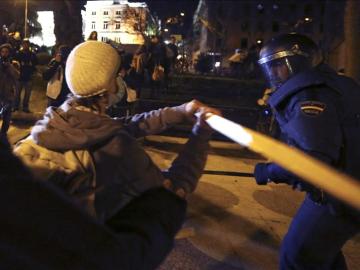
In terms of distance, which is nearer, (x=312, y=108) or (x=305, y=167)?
(x=305, y=167)

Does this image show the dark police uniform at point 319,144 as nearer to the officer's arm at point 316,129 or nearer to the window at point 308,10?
the officer's arm at point 316,129

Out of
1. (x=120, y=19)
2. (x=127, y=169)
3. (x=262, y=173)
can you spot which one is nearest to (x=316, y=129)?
(x=262, y=173)

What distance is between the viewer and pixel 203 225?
5.09 m

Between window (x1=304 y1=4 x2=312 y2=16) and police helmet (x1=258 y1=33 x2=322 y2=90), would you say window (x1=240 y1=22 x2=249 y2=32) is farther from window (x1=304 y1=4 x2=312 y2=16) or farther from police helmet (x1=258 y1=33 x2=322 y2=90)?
police helmet (x1=258 y1=33 x2=322 y2=90)

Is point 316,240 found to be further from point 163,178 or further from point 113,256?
point 113,256

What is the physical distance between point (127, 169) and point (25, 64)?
10.5 metres

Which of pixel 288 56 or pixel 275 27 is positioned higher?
pixel 275 27

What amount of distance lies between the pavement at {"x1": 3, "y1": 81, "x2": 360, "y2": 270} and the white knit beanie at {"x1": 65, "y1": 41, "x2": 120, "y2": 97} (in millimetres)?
1445

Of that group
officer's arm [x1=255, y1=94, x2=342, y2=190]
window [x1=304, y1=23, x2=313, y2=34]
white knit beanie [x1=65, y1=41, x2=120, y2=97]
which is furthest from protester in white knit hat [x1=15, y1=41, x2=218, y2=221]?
window [x1=304, y1=23, x2=313, y2=34]

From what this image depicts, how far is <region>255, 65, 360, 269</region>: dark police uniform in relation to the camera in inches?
99.4

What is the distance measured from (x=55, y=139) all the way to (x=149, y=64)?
1089 cm

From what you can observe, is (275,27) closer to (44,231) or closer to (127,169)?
(127,169)

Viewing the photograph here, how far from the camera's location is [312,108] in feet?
8.38

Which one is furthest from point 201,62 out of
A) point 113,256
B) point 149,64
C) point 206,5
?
point 206,5
